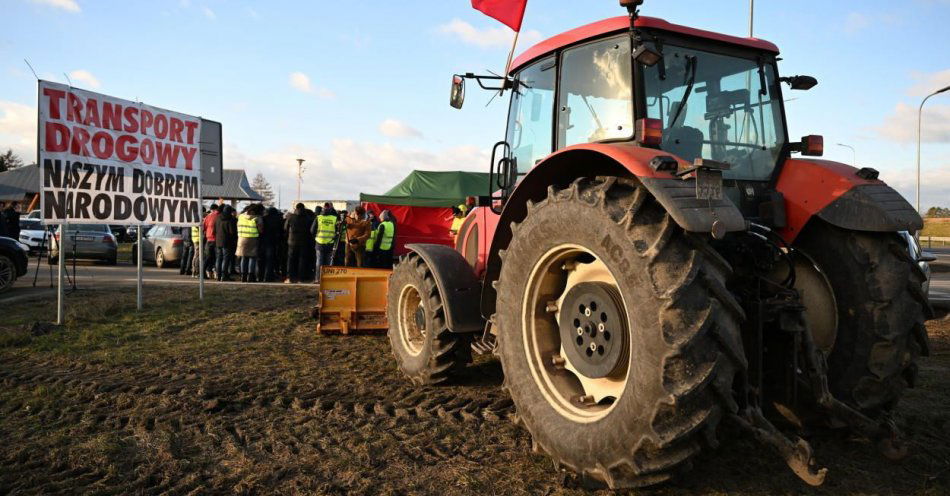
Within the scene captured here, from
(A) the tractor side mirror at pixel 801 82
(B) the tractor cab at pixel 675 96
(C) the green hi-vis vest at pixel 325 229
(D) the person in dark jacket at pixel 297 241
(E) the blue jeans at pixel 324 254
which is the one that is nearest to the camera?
(B) the tractor cab at pixel 675 96

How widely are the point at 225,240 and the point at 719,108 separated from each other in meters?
12.6

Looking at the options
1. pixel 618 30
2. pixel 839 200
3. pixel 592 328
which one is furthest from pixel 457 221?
pixel 592 328

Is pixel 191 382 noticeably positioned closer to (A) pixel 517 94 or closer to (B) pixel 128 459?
(B) pixel 128 459

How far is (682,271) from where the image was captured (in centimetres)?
271

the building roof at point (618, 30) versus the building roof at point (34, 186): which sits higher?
the building roof at point (34, 186)

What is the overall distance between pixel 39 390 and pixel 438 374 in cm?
305

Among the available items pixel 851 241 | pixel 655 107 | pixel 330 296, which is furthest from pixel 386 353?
pixel 851 241

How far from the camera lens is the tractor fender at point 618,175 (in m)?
2.80

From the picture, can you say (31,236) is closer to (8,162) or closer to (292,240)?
(292,240)

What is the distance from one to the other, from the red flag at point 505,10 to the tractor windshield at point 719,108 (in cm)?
189

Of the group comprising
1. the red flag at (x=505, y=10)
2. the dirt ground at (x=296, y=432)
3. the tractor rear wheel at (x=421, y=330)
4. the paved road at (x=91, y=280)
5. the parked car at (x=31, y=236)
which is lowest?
the dirt ground at (x=296, y=432)

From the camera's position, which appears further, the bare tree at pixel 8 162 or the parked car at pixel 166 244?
the bare tree at pixel 8 162

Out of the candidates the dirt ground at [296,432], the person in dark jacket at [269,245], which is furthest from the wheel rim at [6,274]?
the dirt ground at [296,432]

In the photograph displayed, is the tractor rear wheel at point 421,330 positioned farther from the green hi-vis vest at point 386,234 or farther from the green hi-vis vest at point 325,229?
the green hi-vis vest at point 325,229
